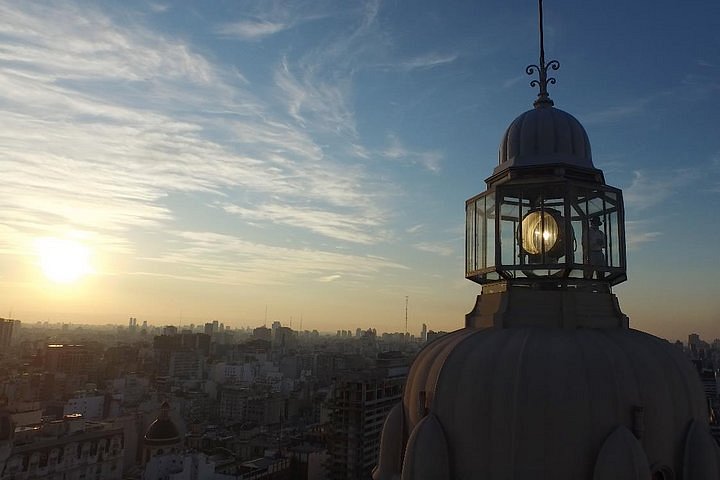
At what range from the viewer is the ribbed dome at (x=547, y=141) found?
8.16 metres

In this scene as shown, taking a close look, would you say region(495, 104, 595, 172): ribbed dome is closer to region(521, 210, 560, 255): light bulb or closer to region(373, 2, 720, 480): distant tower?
region(373, 2, 720, 480): distant tower

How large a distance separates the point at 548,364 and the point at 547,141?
3.59 meters

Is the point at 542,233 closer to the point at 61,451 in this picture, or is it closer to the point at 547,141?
the point at 547,141

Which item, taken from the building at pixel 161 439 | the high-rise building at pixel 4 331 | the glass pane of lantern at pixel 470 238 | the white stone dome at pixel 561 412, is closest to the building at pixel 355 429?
the building at pixel 161 439

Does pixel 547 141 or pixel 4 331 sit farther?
pixel 4 331

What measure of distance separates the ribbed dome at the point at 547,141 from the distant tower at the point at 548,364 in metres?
0.02

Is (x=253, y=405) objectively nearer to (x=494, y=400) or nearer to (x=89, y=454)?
(x=89, y=454)

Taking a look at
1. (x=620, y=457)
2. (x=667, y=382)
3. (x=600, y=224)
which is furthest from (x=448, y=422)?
(x=600, y=224)

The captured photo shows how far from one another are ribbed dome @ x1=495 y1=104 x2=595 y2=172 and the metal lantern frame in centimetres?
38

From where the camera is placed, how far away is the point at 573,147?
8.27 metres

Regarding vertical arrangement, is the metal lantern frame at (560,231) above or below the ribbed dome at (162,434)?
above

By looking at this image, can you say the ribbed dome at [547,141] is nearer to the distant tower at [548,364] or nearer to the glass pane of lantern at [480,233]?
the distant tower at [548,364]

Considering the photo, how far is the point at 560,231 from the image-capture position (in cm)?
802

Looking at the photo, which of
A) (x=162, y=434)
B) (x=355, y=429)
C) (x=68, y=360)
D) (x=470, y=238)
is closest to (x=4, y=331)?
(x=68, y=360)
